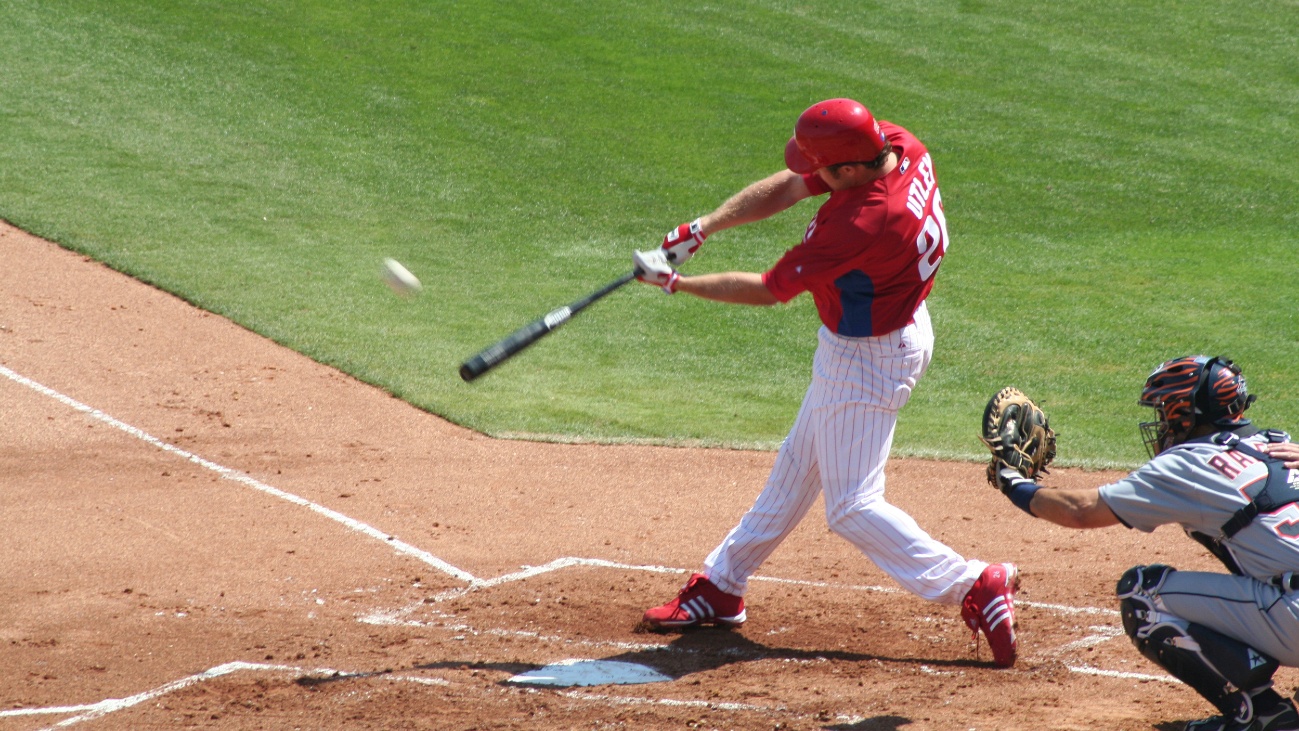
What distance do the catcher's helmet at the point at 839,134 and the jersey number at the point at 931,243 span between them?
0.30 metres

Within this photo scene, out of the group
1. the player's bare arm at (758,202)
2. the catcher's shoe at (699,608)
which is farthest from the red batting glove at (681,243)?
the catcher's shoe at (699,608)

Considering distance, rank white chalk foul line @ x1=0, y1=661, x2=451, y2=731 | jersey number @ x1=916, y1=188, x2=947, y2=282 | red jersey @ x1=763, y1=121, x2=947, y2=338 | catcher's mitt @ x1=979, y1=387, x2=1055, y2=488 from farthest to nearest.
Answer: jersey number @ x1=916, y1=188, x2=947, y2=282
red jersey @ x1=763, y1=121, x2=947, y2=338
white chalk foul line @ x1=0, y1=661, x2=451, y2=731
catcher's mitt @ x1=979, y1=387, x2=1055, y2=488

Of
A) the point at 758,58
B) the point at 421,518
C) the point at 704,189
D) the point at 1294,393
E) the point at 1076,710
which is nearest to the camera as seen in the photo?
the point at 1076,710

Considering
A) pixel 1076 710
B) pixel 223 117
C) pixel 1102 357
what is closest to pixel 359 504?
pixel 1076 710

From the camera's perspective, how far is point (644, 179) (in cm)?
1226

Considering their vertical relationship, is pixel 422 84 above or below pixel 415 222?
above

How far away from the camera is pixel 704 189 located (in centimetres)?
1199

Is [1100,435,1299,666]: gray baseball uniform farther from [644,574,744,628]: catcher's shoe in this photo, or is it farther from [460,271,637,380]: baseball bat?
[460,271,637,380]: baseball bat

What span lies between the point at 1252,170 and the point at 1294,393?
209 inches

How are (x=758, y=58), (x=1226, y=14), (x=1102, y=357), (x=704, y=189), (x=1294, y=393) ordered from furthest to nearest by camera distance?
(x=1226, y=14), (x=758, y=58), (x=704, y=189), (x=1102, y=357), (x=1294, y=393)

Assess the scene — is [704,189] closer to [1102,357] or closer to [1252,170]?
[1102,357]


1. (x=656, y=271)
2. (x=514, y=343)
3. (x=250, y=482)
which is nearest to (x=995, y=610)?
(x=656, y=271)

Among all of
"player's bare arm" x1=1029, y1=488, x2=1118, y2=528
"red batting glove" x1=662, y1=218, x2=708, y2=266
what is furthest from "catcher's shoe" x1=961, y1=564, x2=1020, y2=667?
"red batting glove" x1=662, y1=218, x2=708, y2=266

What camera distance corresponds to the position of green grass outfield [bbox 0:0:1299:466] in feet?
28.1
